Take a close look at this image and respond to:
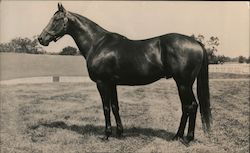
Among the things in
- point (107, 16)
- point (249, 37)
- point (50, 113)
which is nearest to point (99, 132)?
point (50, 113)

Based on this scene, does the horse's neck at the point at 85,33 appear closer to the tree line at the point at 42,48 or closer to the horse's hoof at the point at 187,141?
the tree line at the point at 42,48

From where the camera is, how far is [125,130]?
1.80 m

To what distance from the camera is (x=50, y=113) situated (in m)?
1.84

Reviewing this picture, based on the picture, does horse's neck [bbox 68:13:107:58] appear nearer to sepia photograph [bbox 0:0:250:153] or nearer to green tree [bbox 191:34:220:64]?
sepia photograph [bbox 0:0:250:153]

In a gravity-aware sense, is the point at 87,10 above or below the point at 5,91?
above

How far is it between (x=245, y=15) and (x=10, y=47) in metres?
1.06

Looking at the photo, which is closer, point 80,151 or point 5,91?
point 80,151

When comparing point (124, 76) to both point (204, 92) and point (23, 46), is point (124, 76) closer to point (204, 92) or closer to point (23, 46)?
point (204, 92)

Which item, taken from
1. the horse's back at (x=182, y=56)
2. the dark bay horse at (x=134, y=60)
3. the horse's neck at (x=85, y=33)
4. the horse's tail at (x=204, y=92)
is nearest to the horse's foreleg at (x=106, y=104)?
the dark bay horse at (x=134, y=60)

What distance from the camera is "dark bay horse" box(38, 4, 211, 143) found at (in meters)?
1.70

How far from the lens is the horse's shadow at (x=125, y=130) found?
179 cm

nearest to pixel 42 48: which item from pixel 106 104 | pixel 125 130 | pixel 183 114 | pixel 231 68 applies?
pixel 106 104

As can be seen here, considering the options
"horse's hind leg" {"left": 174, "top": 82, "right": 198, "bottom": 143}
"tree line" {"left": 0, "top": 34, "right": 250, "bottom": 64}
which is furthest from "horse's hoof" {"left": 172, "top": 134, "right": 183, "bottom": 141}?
"tree line" {"left": 0, "top": 34, "right": 250, "bottom": 64}

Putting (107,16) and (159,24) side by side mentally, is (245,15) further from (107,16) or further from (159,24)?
(107,16)
